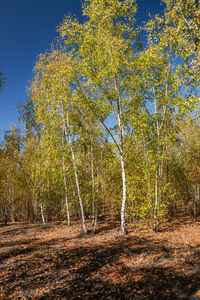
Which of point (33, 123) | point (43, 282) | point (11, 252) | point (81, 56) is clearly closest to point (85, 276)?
point (43, 282)

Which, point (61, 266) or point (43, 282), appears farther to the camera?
point (61, 266)

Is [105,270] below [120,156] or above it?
below

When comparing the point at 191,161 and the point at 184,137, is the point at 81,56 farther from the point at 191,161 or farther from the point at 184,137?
the point at 184,137

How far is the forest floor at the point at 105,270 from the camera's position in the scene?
5.86m

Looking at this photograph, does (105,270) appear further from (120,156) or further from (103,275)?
(120,156)

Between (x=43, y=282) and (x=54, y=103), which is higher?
(x=54, y=103)

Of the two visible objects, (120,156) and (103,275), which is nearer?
(103,275)

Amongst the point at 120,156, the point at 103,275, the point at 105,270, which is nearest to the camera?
the point at 103,275

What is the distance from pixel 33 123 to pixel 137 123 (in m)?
16.8

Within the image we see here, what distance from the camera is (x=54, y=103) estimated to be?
1527 centimetres

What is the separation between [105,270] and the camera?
299 inches

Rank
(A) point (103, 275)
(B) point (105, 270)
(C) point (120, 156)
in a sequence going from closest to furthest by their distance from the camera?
(A) point (103, 275), (B) point (105, 270), (C) point (120, 156)

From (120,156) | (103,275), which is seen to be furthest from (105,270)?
(120,156)

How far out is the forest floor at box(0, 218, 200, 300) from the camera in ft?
19.2
